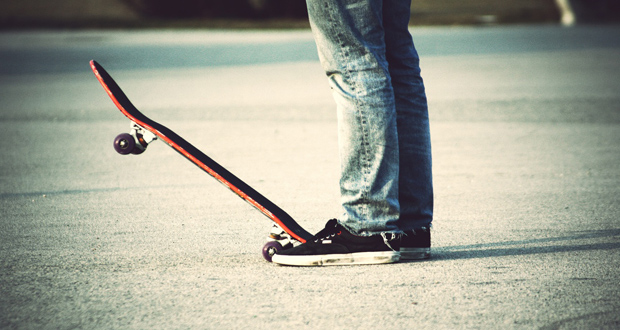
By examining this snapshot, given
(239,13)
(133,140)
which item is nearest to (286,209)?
(133,140)

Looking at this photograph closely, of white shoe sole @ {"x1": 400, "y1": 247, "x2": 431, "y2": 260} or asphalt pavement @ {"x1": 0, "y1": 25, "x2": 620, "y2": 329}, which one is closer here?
asphalt pavement @ {"x1": 0, "y1": 25, "x2": 620, "y2": 329}

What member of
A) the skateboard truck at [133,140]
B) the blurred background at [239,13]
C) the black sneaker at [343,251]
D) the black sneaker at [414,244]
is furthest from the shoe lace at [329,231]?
the blurred background at [239,13]

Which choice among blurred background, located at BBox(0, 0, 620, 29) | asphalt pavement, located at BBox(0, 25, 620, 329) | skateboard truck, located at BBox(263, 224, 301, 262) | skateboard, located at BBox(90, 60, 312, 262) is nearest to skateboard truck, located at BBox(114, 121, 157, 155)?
skateboard, located at BBox(90, 60, 312, 262)

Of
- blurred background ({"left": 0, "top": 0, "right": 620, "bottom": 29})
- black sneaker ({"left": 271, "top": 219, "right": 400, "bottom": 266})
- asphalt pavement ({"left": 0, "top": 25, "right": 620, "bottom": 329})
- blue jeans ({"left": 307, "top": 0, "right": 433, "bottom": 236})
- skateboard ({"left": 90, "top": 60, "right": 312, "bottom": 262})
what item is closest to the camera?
asphalt pavement ({"left": 0, "top": 25, "right": 620, "bottom": 329})

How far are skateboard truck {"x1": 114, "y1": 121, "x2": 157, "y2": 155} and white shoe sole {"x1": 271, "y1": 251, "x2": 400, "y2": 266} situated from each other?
738 millimetres

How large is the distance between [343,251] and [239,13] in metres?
28.0

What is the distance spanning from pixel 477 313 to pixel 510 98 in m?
6.26

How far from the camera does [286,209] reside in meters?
3.98

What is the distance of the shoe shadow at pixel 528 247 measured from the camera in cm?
309

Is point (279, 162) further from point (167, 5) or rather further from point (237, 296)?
point (167, 5)

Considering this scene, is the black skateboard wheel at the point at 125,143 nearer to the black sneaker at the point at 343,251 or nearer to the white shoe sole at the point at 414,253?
the black sneaker at the point at 343,251

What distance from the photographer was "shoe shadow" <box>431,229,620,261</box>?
3.09 meters

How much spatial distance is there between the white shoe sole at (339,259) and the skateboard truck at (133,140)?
74cm

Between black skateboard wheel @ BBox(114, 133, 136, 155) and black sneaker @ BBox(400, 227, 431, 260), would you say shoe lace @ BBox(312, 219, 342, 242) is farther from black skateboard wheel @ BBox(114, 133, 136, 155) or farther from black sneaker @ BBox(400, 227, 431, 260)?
black skateboard wheel @ BBox(114, 133, 136, 155)
